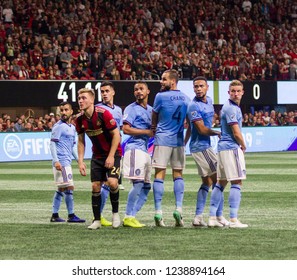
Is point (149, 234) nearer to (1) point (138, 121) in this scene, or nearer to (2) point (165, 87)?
(1) point (138, 121)

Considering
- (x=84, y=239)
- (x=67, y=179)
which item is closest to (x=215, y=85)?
(x=67, y=179)

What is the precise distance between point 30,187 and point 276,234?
10.9m

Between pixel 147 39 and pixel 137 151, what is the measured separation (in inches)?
1107

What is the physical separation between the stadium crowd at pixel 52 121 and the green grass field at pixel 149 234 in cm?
1306

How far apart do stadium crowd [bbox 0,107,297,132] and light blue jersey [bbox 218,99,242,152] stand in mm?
21526

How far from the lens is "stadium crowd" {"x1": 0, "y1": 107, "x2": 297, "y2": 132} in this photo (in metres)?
34.6

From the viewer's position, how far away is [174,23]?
149ft

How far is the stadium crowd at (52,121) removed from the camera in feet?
114

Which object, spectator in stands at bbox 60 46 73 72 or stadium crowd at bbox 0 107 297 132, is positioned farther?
spectator in stands at bbox 60 46 73 72

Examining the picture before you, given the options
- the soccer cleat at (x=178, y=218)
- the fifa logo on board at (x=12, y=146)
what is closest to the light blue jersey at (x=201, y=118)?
the soccer cleat at (x=178, y=218)

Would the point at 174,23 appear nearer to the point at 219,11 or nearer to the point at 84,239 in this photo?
the point at 219,11

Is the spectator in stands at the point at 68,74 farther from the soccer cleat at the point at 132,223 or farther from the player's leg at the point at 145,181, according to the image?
the soccer cleat at the point at 132,223

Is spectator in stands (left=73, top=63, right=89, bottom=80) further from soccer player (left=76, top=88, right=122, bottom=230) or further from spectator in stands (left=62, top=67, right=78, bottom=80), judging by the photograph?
soccer player (left=76, top=88, right=122, bottom=230)

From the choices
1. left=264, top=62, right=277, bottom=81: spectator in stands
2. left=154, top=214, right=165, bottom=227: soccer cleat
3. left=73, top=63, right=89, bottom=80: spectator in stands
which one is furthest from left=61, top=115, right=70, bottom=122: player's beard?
left=264, top=62, right=277, bottom=81: spectator in stands
